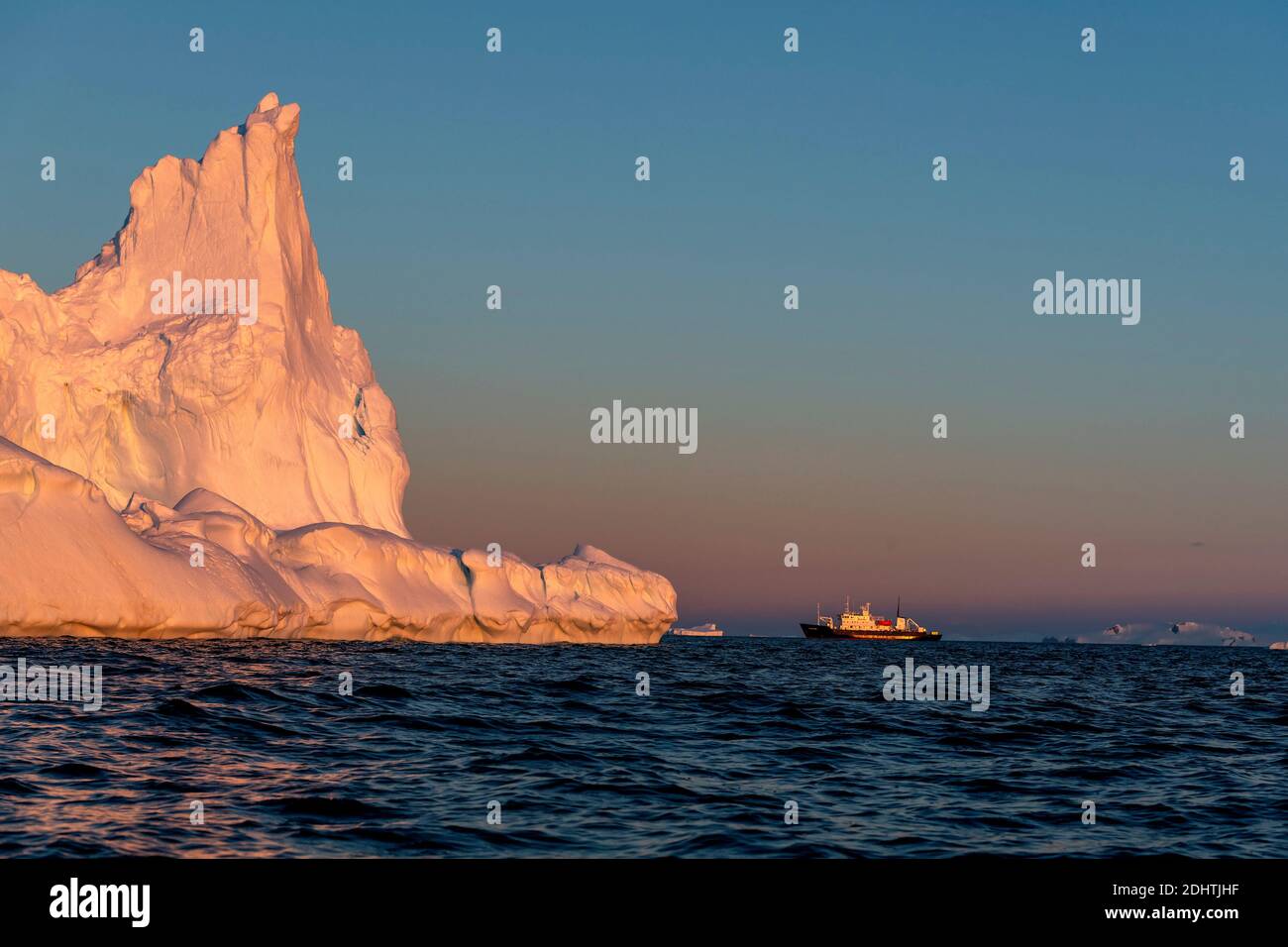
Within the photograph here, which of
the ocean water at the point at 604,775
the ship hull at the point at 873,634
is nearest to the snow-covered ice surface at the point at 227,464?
the ocean water at the point at 604,775

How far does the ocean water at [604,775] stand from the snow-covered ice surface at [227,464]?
16.4 metres

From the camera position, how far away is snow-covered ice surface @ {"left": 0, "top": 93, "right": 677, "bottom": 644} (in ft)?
136

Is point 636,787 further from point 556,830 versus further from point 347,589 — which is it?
point 347,589

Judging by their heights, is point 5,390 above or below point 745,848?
above

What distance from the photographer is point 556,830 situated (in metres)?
10.8

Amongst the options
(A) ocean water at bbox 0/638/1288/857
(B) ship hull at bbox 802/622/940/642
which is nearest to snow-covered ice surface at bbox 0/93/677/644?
(A) ocean water at bbox 0/638/1288/857

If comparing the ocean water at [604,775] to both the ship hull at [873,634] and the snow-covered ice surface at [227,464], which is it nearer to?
the snow-covered ice surface at [227,464]

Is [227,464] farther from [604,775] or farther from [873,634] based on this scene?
[873,634]

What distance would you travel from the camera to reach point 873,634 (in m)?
160

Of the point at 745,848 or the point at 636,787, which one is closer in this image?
the point at 745,848

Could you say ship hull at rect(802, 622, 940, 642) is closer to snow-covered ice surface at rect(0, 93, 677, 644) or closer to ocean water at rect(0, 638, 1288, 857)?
snow-covered ice surface at rect(0, 93, 677, 644)

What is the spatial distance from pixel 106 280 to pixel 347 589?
67.5 ft
